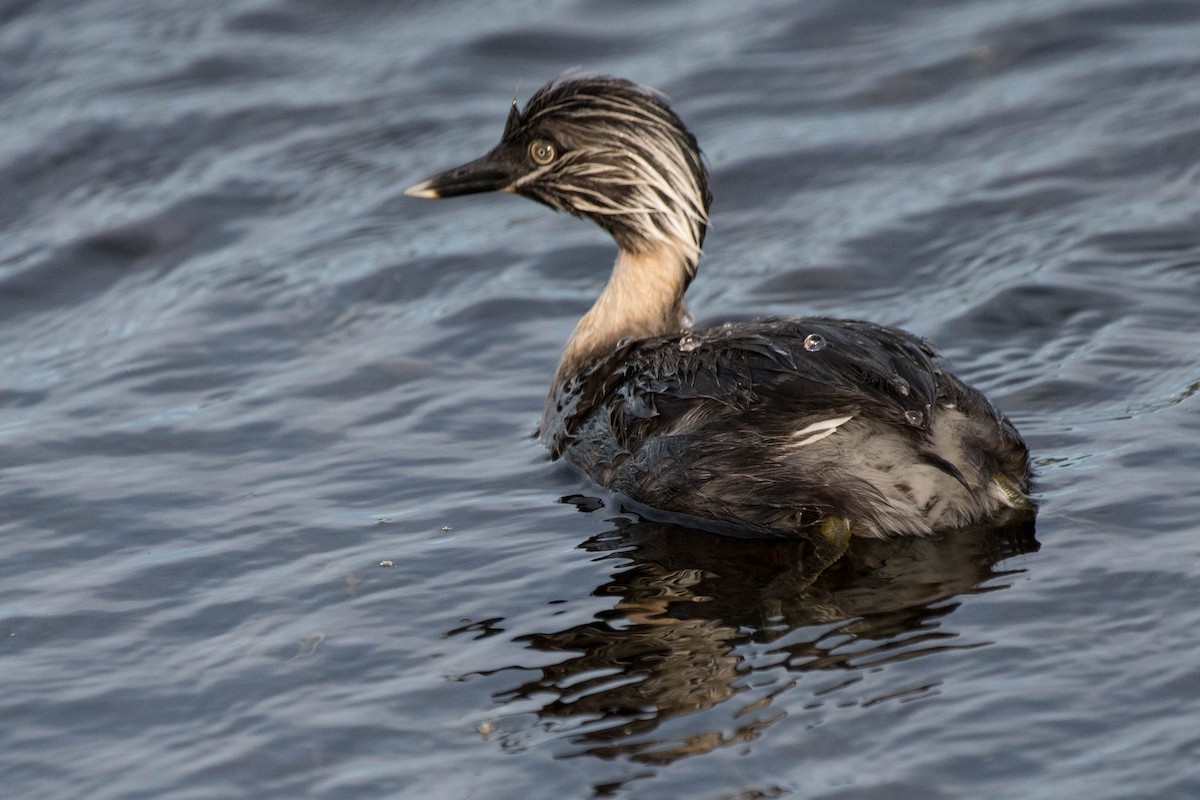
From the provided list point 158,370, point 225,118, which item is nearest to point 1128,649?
point 158,370

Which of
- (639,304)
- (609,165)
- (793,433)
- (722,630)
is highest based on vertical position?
(609,165)

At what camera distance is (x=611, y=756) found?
4867 mm

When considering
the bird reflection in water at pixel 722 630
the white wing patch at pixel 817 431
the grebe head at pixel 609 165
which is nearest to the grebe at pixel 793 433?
the white wing patch at pixel 817 431

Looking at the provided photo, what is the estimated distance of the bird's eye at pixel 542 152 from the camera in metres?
7.96

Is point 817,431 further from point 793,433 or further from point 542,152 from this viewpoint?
point 542,152

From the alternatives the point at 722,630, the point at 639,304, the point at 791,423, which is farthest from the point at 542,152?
the point at 722,630

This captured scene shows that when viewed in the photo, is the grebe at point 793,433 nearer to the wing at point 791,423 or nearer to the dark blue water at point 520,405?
the wing at point 791,423

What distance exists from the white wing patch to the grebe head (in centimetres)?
195

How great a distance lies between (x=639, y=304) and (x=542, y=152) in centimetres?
86

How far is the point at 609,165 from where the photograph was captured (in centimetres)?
788

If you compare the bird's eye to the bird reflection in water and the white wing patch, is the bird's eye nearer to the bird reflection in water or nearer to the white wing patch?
the bird reflection in water

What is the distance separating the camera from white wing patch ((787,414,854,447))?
6.01 metres

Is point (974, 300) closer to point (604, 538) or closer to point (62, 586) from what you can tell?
point (604, 538)

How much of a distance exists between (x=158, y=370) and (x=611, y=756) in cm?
475
